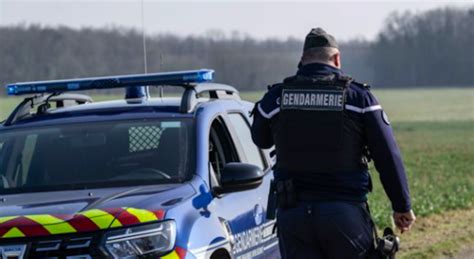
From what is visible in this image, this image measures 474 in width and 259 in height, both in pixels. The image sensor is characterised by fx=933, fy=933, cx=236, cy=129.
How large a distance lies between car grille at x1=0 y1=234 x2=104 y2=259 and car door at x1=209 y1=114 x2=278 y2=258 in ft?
2.91

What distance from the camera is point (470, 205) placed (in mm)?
13148

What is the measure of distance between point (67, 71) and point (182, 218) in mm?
33574

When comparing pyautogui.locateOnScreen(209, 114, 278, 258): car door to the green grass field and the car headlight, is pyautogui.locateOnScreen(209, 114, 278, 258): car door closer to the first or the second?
the car headlight

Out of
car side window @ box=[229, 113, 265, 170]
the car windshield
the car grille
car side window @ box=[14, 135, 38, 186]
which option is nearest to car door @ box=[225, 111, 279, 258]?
car side window @ box=[229, 113, 265, 170]

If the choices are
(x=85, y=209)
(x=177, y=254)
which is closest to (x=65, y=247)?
(x=85, y=209)

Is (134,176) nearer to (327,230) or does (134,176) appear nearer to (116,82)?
(116,82)

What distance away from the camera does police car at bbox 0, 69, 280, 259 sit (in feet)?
15.3

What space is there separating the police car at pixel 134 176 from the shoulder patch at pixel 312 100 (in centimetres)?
59

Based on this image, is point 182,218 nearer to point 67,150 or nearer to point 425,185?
point 67,150

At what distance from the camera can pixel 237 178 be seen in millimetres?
5301

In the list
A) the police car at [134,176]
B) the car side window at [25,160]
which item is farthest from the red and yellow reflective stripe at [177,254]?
the car side window at [25,160]

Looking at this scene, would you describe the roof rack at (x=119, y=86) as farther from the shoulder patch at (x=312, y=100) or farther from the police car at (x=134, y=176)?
the shoulder patch at (x=312, y=100)

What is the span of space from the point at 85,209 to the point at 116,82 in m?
1.45

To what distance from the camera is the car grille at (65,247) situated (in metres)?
4.59
